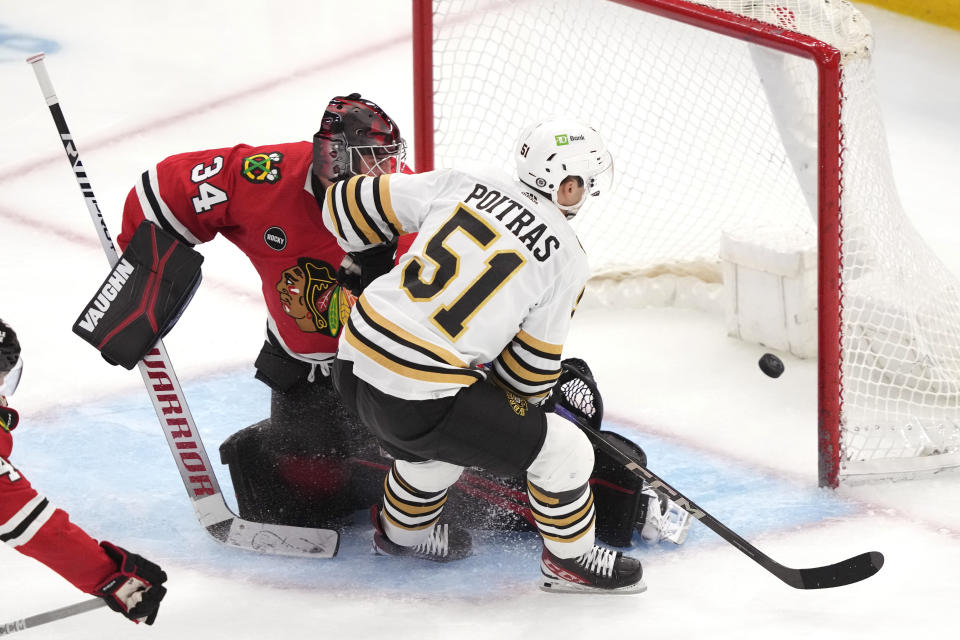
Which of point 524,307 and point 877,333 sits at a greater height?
point 524,307

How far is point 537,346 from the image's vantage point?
7.69 ft

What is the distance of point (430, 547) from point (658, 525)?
1.58ft

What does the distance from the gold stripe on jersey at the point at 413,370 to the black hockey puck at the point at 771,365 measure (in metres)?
1.16

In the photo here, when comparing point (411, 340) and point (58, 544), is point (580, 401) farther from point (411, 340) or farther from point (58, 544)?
point (58, 544)

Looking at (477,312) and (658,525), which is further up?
(477,312)

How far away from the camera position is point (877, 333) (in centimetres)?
310

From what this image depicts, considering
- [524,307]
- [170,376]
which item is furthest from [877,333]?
[170,376]

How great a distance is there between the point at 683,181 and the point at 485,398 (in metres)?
1.64

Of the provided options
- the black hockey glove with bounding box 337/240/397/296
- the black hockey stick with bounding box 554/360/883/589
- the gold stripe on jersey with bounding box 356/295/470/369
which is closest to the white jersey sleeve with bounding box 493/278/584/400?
the gold stripe on jersey with bounding box 356/295/470/369

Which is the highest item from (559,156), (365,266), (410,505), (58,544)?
(559,156)

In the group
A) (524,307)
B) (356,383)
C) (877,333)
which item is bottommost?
(877,333)

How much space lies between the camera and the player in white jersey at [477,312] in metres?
2.27

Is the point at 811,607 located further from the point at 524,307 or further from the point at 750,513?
the point at 524,307

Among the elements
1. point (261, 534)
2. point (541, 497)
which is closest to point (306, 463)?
point (261, 534)
